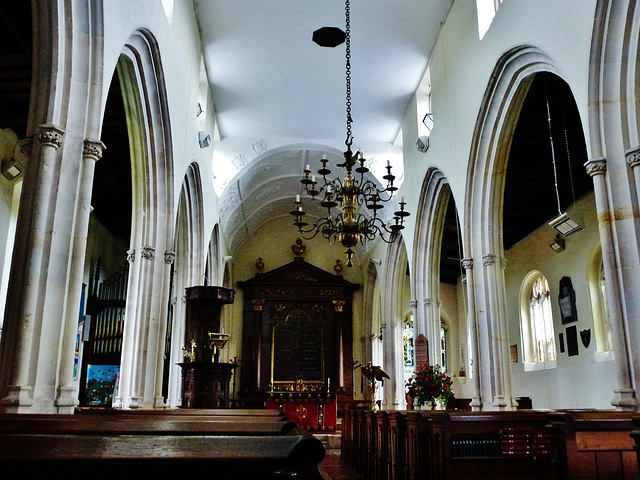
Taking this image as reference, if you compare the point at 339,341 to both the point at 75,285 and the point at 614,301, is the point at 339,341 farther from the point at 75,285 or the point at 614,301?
the point at 75,285

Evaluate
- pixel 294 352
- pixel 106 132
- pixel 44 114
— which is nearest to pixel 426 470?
pixel 44 114

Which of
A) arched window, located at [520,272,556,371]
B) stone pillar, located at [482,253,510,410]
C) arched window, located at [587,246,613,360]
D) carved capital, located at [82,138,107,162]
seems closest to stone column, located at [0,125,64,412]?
carved capital, located at [82,138,107,162]

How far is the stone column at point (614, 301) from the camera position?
18.4 feet

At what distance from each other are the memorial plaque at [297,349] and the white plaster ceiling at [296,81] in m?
3.72

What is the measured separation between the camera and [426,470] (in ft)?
20.0

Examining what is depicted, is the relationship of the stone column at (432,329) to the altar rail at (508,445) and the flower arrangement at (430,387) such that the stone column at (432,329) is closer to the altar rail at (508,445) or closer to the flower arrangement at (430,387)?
the flower arrangement at (430,387)

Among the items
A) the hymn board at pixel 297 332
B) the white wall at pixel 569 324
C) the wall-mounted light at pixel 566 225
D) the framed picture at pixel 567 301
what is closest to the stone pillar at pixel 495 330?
the wall-mounted light at pixel 566 225

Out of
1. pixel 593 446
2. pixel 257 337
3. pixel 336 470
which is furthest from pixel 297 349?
pixel 593 446

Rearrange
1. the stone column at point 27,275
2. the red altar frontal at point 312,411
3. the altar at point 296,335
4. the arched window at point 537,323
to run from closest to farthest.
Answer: the stone column at point 27,275 → the arched window at point 537,323 → the red altar frontal at point 312,411 → the altar at point 296,335

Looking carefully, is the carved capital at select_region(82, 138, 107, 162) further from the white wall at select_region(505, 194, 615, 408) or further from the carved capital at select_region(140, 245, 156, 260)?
the white wall at select_region(505, 194, 615, 408)

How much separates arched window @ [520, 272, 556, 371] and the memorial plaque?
6.67 meters

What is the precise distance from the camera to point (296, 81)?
520 inches

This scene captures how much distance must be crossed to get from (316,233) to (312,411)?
31.4 feet

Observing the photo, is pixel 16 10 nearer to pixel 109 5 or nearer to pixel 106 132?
pixel 109 5
